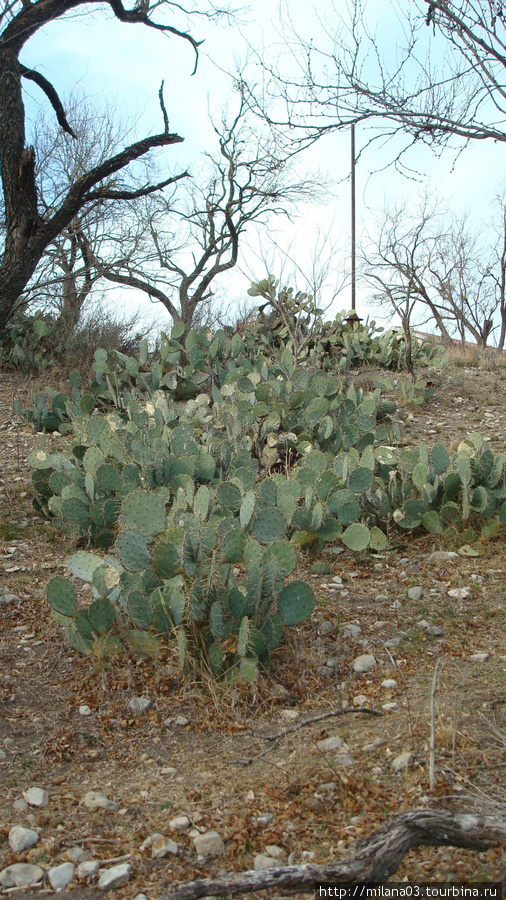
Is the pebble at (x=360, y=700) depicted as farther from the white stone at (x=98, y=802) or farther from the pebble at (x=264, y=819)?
the white stone at (x=98, y=802)

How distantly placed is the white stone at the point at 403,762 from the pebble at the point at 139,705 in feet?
3.17

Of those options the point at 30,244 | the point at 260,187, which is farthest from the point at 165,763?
the point at 260,187

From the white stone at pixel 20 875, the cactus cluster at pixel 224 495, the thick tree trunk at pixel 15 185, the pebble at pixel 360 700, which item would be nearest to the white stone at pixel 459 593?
the cactus cluster at pixel 224 495

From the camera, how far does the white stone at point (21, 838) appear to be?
2.02 meters

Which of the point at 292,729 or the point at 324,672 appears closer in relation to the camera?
the point at 292,729

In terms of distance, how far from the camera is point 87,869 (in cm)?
193

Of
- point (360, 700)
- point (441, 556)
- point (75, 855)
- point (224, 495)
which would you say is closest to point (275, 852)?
point (75, 855)

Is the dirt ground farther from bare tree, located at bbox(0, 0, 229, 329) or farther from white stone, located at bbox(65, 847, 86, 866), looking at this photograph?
bare tree, located at bbox(0, 0, 229, 329)

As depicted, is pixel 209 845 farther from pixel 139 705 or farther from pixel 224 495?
pixel 224 495

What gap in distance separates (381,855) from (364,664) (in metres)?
1.44

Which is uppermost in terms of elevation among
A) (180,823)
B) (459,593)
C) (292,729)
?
(459,593)

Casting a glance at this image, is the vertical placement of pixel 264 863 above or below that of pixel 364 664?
below

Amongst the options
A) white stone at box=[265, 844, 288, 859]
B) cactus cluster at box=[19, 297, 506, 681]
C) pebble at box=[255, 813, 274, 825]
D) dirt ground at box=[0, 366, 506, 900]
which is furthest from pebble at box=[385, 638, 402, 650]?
→ white stone at box=[265, 844, 288, 859]

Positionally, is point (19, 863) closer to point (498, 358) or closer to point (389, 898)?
point (389, 898)
